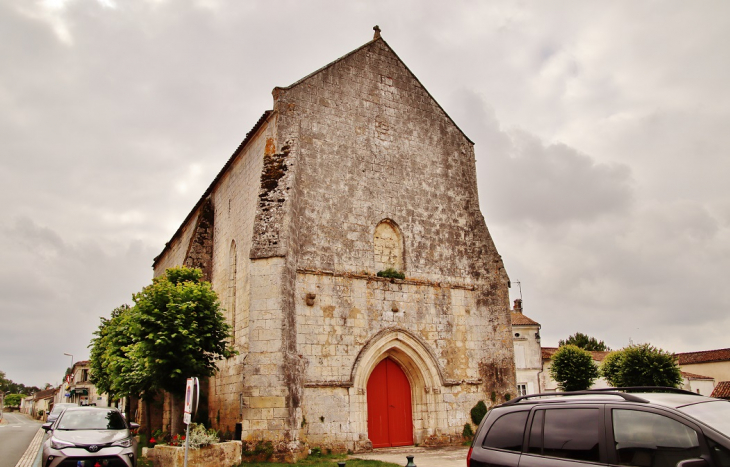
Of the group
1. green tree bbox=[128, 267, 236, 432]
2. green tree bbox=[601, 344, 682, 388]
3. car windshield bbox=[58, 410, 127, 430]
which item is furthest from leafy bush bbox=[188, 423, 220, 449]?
green tree bbox=[601, 344, 682, 388]

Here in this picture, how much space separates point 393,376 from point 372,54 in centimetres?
1085

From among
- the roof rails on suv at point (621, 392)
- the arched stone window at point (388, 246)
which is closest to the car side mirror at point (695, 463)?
the roof rails on suv at point (621, 392)

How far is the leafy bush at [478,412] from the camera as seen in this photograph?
17.4 meters

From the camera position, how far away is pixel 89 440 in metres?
11.4

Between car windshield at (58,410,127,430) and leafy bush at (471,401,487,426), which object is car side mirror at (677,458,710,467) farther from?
leafy bush at (471,401,487,426)

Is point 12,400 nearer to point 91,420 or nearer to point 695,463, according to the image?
point 91,420

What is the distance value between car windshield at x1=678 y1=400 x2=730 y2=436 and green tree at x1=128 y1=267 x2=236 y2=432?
11.9 metres

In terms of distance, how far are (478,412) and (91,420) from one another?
1098 cm

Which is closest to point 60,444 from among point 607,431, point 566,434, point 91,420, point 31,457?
point 91,420

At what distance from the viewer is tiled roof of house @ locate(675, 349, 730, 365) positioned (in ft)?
136

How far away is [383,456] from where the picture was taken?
1463cm

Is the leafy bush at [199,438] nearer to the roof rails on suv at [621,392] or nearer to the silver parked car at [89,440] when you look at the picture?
the silver parked car at [89,440]

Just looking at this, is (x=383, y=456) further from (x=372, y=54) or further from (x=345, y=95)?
(x=372, y=54)

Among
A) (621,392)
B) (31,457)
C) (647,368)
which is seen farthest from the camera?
(647,368)
